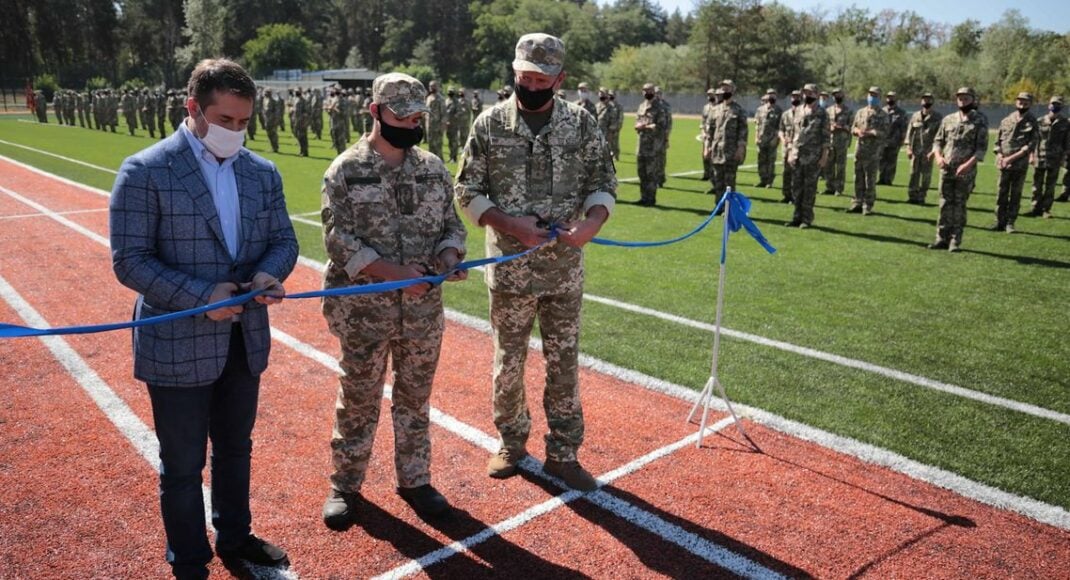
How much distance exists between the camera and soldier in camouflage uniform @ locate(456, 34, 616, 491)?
175 inches

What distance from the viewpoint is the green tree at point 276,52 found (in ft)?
268

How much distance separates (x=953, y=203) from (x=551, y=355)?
948 centimetres

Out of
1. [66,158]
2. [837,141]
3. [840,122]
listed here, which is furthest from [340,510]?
[66,158]

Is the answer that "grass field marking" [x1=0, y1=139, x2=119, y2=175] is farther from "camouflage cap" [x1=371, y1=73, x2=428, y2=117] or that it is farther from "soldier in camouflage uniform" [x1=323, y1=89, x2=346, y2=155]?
"camouflage cap" [x1=371, y1=73, x2=428, y2=117]

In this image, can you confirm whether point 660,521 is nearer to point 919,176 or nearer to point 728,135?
point 728,135

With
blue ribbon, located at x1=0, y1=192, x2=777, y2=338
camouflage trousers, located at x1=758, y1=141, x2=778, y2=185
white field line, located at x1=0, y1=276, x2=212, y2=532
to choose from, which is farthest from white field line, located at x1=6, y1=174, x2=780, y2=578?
camouflage trousers, located at x1=758, y1=141, x2=778, y2=185

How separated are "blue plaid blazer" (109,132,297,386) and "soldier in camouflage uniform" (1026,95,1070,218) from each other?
16475 mm

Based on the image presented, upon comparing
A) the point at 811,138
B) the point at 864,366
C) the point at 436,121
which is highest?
the point at 436,121

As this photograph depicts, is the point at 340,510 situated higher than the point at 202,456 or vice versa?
the point at 202,456

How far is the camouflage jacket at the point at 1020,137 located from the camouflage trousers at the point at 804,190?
344cm

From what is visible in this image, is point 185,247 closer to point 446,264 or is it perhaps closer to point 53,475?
point 446,264

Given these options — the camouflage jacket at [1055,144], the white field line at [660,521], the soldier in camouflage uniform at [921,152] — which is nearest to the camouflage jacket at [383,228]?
the white field line at [660,521]

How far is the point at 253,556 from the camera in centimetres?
378

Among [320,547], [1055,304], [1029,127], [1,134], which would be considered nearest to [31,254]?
[320,547]
